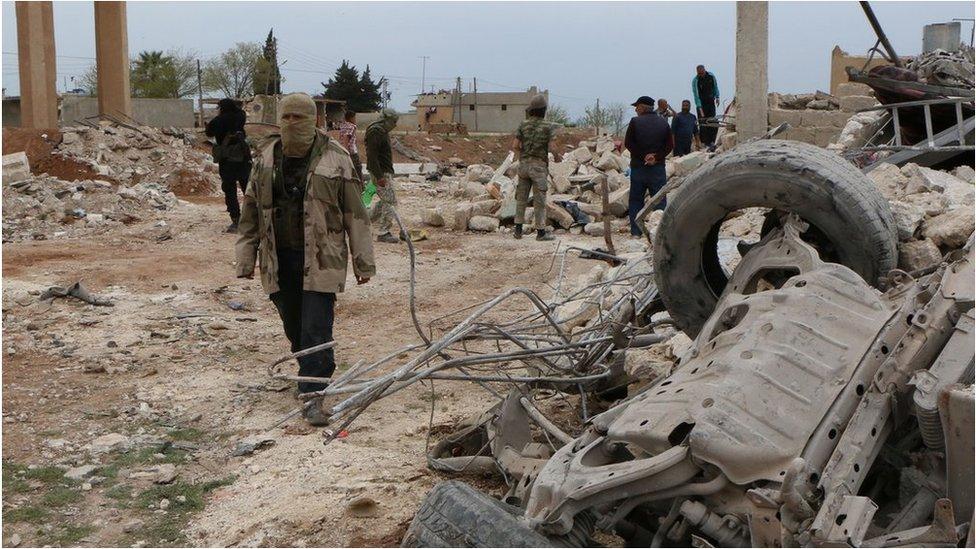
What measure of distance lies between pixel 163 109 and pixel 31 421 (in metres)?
27.0

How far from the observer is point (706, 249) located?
4672 mm

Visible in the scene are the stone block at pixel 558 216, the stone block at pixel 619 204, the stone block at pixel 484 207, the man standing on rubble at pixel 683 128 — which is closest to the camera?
the stone block at pixel 558 216

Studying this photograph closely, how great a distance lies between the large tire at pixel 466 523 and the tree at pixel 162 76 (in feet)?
147

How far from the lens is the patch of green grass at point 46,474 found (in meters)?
4.54

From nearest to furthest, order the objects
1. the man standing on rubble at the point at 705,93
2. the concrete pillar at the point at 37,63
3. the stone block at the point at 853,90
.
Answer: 1. the stone block at the point at 853,90
2. the man standing on rubble at the point at 705,93
3. the concrete pillar at the point at 37,63

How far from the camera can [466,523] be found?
2.86 metres

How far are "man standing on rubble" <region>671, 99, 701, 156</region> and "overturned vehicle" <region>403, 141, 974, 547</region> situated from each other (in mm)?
12479

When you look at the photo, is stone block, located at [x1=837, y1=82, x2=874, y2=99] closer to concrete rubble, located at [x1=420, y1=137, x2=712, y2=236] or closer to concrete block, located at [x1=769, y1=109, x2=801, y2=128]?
concrete block, located at [x1=769, y1=109, x2=801, y2=128]

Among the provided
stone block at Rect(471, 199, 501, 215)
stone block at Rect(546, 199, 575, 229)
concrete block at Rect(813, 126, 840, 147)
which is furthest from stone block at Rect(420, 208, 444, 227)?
concrete block at Rect(813, 126, 840, 147)

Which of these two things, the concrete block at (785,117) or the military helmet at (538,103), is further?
the concrete block at (785,117)

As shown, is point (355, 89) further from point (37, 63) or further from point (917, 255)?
point (917, 255)

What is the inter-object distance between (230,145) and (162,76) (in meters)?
37.4

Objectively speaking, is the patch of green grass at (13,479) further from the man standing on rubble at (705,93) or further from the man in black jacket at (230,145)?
the man standing on rubble at (705,93)

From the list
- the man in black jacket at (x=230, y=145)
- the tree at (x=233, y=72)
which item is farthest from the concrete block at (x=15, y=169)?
the tree at (x=233, y=72)
